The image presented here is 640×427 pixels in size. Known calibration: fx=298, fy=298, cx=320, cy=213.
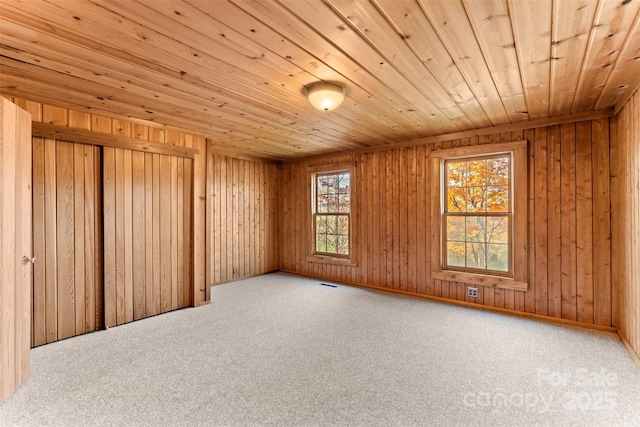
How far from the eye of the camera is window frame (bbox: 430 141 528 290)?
11.7ft

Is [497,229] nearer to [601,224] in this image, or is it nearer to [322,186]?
[601,224]

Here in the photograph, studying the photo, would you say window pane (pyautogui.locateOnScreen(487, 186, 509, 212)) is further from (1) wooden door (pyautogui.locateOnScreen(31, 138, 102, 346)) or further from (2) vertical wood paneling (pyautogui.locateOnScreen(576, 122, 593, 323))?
(1) wooden door (pyautogui.locateOnScreen(31, 138, 102, 346))

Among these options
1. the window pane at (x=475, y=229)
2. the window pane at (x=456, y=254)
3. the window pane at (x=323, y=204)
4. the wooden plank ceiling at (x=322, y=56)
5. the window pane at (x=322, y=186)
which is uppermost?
the wooden plank ceiling at (x=322, y=56)

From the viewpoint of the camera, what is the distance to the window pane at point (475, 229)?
3924 mm

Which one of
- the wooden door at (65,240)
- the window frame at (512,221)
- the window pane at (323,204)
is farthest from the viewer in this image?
the window pane at (323,204)

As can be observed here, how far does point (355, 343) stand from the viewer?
2.81 meters

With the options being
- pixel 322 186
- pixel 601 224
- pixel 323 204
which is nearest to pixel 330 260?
pixel 323 204

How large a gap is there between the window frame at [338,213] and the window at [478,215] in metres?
1.48

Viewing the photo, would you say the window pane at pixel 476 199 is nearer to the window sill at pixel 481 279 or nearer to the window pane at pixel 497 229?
the window pane at pixel 497 229

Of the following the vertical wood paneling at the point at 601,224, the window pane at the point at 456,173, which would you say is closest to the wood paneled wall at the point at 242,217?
the window pane at the point at 456,173

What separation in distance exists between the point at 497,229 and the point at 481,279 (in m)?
0.67

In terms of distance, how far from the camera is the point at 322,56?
201 cm

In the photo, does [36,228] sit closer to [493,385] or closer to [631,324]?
[493,385]

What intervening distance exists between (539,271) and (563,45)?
8.56 ft
